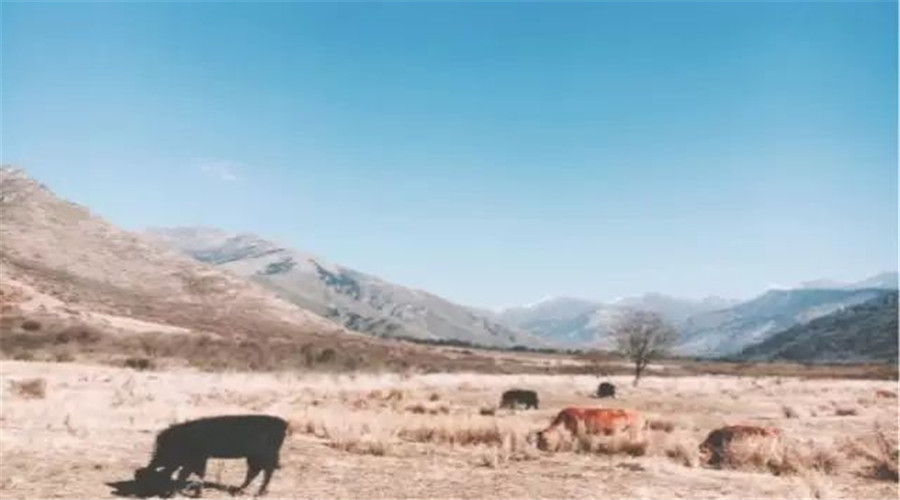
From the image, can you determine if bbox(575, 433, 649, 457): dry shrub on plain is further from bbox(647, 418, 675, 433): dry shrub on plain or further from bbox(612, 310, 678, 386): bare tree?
bbox(612, 310, 678, 386): bare tree

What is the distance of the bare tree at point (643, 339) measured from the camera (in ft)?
257

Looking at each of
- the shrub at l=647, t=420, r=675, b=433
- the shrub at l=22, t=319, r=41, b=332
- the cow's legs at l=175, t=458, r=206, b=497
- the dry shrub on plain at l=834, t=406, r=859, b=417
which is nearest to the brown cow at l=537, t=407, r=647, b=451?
the shrub at l=647, t=420, r=675, b=433

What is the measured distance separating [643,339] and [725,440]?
5811cm

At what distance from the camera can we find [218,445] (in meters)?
15.5

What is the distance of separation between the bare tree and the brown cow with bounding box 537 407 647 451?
5345cm

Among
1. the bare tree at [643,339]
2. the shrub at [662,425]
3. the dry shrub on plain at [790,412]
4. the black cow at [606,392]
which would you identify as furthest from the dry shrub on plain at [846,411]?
the bare tree at [643,339]

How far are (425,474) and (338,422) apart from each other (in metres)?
7.44

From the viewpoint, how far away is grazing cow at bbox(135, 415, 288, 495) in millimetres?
15344

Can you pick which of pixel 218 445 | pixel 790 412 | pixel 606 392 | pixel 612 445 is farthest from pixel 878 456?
pixel 606 392

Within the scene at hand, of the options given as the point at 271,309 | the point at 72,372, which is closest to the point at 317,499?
the point at 72,372

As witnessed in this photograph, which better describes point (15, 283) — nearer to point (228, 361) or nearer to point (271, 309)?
point (228, 361)

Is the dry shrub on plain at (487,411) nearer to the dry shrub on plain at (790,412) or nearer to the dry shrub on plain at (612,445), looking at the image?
the dry shrub on plain at (790,412)

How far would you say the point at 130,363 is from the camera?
61.6 meters

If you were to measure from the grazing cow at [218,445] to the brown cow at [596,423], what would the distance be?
30.8 ft
